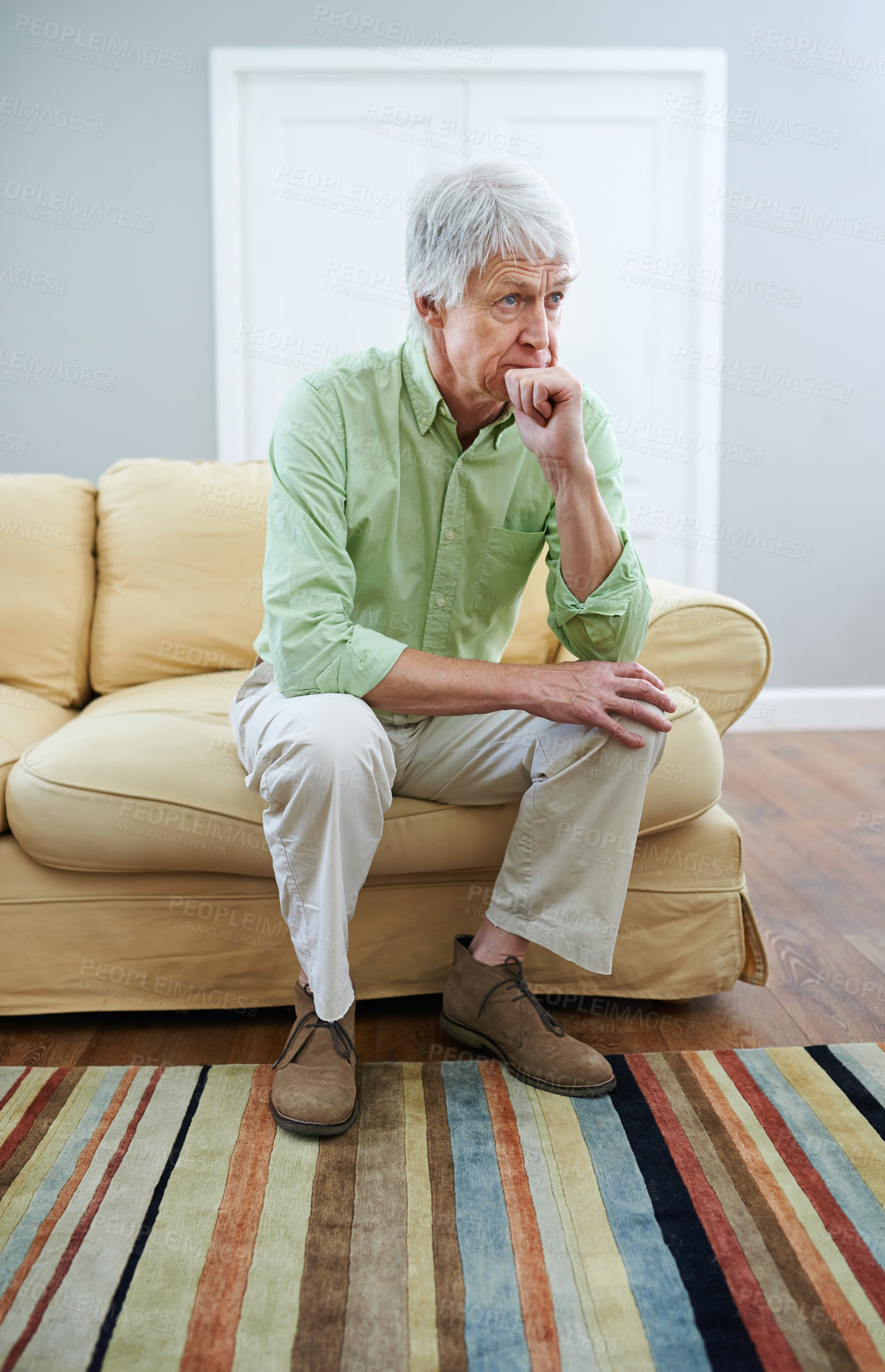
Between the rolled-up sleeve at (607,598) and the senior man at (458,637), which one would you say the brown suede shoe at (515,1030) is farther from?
the rolled-up sleeve at (607,598)

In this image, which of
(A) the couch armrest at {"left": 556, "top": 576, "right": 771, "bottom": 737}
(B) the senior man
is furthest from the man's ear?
(A) the couch armrest at {"left": 556, "top": 576, "right": 771, "bottom": 737}

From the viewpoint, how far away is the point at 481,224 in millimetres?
1261

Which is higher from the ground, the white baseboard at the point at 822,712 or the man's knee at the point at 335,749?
the man's knee at the point at 335,749

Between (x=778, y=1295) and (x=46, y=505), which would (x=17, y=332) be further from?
(x=778, y=1295)

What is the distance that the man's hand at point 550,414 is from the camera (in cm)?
128

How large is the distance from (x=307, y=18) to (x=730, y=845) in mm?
3116

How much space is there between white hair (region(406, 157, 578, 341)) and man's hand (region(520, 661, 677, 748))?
50cm

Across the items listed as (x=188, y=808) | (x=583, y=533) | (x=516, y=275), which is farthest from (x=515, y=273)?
(x=188, y=808)

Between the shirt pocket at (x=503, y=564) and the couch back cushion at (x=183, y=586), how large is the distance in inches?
16.6

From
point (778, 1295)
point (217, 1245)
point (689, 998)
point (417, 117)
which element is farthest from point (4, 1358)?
point (417, 117)

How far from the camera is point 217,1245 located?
100 cm

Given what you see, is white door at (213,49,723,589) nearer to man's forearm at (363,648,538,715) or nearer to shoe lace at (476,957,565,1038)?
man's forearm at (363,648,538,715)

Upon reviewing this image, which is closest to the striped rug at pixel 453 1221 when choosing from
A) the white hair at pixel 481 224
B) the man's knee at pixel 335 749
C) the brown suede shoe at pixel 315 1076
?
the brown suede shoe at pixel 315 1076

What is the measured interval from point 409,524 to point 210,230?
2447 millimetres
